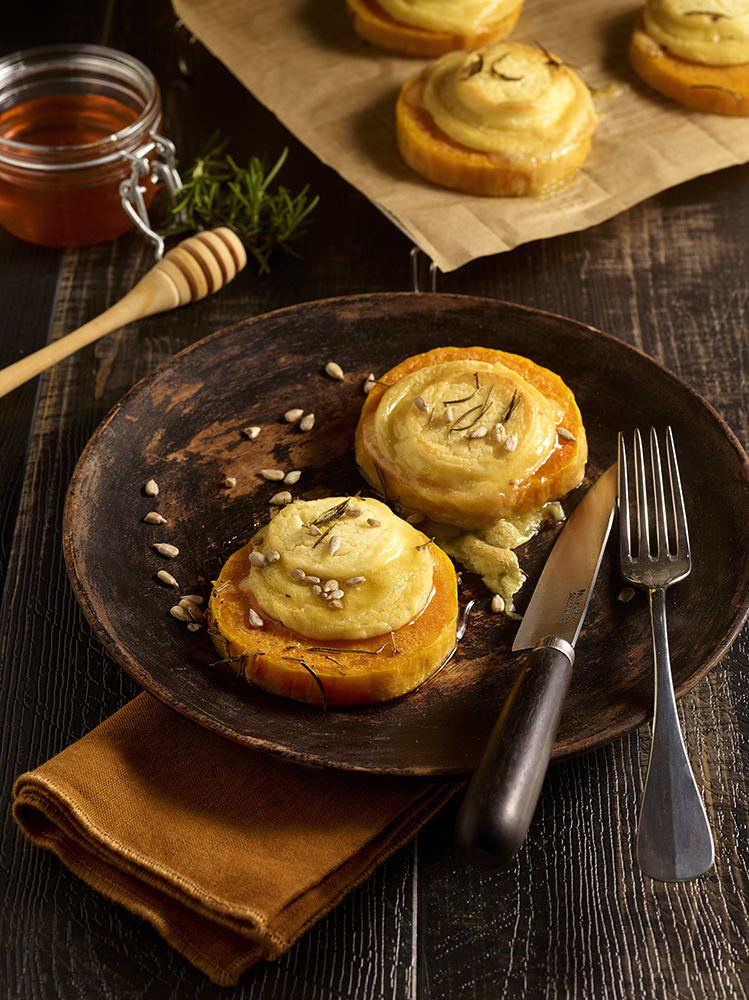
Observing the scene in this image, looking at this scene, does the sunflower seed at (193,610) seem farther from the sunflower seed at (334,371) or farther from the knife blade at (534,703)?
the sunflower seed at (334,371)

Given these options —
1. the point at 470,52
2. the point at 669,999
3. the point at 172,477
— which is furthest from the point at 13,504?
the point at 470,52

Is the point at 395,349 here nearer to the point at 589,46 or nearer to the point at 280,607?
the point at 280,607

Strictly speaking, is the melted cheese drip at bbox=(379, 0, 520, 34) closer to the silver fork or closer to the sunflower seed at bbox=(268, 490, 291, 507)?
the silver fork

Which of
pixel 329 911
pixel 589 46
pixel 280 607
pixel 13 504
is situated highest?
pixel 589 46

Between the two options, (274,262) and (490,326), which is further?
(274,262)

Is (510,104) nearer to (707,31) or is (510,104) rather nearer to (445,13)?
(445,13)

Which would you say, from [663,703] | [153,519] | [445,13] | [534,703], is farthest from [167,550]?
[445,13]

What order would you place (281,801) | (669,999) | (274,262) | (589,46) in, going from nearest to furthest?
(669,999) < (281,801) < (274,262) < (589,46)

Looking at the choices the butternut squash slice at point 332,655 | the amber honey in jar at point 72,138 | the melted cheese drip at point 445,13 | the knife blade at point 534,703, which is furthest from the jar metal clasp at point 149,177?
the knife blade at point 534,703
